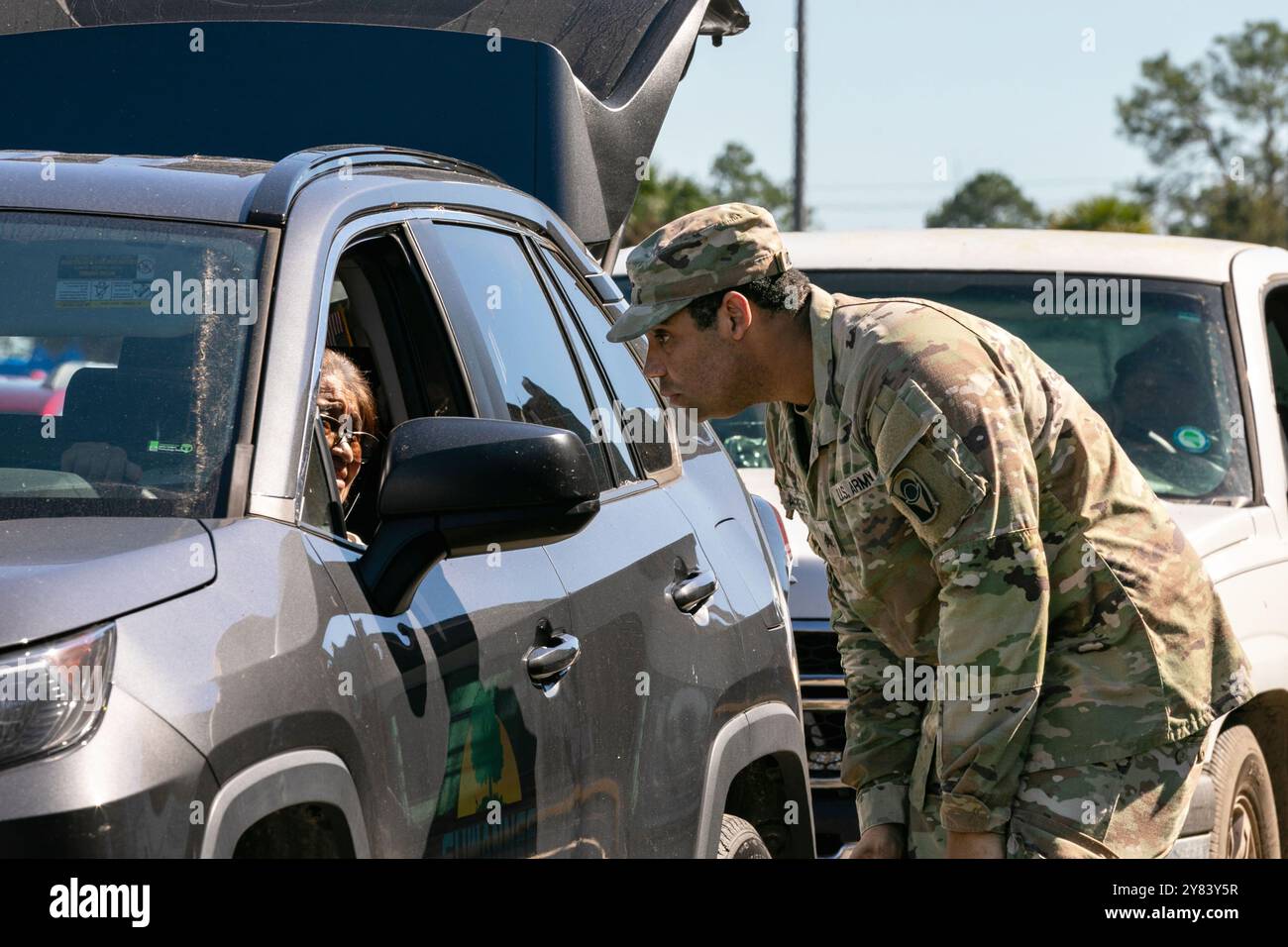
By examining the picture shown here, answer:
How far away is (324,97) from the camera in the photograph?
538cm

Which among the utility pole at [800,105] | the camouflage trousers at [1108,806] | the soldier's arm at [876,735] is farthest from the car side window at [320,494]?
the utility pole at [800,105]

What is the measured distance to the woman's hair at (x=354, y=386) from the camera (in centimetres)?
371

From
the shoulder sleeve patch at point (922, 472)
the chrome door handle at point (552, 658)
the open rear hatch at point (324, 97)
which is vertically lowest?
the chrome door handle at point (552, 658)

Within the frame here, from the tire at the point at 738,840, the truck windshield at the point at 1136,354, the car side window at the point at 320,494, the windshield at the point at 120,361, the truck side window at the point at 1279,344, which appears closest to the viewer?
the windshield at the point at 120,361

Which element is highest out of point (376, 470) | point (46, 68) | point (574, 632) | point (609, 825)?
point (46, 68)

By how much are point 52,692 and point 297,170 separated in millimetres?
1243

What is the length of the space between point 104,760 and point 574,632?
1223 mm

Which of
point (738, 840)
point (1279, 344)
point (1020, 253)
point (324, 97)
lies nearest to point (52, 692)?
point (738, 840)

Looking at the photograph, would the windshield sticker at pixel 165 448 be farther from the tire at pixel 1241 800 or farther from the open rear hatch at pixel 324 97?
the tire at pixel 1241 800

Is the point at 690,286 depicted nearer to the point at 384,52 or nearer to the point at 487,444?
the point at 487,444

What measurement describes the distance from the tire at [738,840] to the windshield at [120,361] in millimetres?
1602

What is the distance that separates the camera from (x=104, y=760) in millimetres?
2111

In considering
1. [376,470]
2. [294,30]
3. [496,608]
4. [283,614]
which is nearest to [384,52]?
[294,30]

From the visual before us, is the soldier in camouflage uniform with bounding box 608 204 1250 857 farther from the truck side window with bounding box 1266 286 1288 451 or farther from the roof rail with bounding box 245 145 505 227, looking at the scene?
the truck side window with bounding box 1266 286 1288 451
